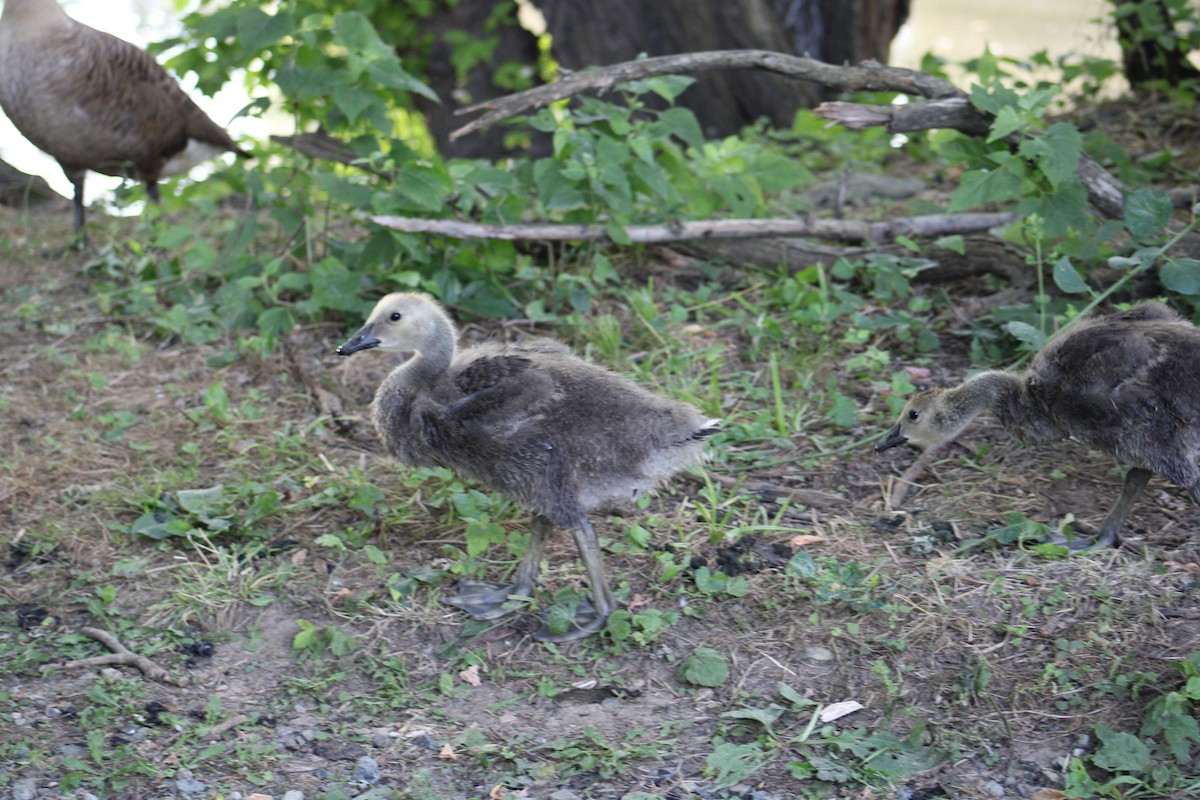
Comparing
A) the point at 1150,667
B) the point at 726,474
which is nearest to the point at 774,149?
the point at 726,474

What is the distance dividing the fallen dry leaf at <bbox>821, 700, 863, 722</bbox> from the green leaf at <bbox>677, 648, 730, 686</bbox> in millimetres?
341

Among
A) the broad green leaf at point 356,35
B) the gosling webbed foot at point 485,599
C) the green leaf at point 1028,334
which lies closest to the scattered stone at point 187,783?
the gosling webbed foot at point 485,599

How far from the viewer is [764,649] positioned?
13.2ft

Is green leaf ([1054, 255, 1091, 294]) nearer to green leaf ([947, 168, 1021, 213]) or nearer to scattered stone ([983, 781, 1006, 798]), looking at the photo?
green leaf ([947, 168, 1021, 213])

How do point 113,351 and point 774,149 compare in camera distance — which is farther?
point 774,149

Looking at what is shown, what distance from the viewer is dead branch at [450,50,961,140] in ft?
18.5

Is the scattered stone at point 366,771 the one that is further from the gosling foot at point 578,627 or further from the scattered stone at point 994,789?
the scattered stone at point 994,789

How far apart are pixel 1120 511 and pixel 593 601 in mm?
1939

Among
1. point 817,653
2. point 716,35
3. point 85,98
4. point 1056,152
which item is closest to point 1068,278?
point 1056,152

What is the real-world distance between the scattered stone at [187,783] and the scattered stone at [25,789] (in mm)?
384

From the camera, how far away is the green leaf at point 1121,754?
3.46m

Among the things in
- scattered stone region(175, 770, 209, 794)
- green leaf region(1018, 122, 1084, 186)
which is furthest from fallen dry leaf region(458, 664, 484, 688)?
green leaf region(1018, 122, 1084, 186)

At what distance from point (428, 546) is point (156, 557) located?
1.01 meters

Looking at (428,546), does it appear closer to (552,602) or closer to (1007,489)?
(552,602)
